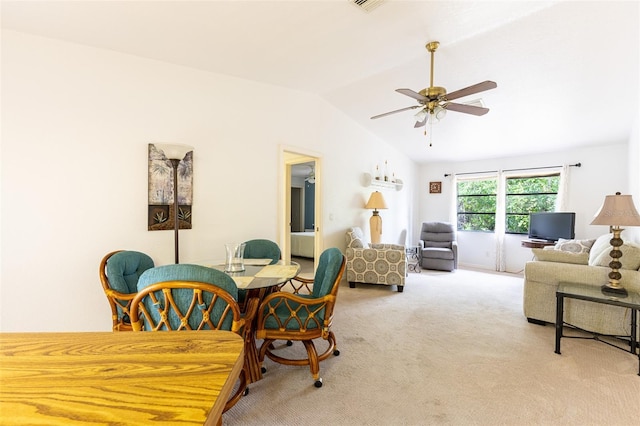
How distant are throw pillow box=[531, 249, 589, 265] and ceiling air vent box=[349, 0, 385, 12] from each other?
9.86 feet

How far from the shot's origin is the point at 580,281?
277 cm

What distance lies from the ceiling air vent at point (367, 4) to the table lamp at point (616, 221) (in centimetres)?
261

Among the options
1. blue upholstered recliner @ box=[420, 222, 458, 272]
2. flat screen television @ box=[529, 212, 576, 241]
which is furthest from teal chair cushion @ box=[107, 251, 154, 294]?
flat screen television @ box=[529, 212, 576, 241]

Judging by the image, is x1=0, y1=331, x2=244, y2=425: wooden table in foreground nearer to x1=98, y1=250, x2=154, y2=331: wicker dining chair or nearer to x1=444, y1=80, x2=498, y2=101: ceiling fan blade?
x1=98, y1=250, x2=154, y2=331: wicker dining chair

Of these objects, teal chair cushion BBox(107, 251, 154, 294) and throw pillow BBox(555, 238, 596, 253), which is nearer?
teal chair cushion BBox(107, 251, 154, 294)

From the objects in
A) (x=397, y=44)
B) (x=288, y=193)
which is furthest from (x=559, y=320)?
(x=288, y=193)

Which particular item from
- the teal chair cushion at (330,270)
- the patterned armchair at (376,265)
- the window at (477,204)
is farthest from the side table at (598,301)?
the window at (477,204)

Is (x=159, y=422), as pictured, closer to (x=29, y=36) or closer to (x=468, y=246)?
(x=29, y=36)

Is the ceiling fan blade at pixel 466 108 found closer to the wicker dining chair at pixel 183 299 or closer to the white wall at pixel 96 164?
the white wall at pixel 96 164

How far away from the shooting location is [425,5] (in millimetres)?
2322

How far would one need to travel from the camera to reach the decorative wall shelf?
5.43 metres

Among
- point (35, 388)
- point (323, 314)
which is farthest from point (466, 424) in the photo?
point (35, 388)

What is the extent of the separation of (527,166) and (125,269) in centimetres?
671

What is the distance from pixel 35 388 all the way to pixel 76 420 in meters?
0.14
